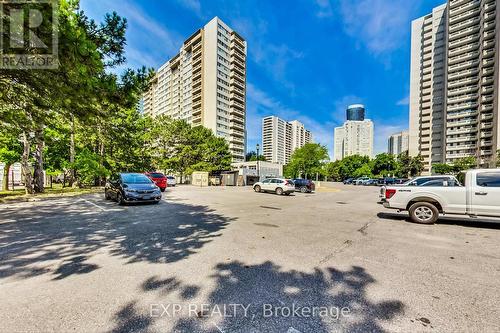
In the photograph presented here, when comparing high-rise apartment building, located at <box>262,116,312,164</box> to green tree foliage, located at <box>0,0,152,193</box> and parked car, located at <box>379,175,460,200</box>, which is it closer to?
parked car, located at <box>379,175,460,200</box>

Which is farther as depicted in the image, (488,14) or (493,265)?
(488,14)

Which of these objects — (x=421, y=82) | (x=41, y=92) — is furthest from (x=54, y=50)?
(x=421, y=82)

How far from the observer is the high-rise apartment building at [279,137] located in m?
149

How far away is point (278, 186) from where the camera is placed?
2112 cm

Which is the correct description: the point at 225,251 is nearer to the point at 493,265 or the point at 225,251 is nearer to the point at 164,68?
the point at 493,265

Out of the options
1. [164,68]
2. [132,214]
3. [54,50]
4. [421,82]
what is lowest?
[132,214]

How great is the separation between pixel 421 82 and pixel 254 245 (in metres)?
109

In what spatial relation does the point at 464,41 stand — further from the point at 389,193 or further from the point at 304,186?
the point at 389,193

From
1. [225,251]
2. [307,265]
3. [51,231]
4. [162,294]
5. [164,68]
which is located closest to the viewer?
[162,294]

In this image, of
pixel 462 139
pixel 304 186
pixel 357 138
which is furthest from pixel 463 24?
pixel 304 186

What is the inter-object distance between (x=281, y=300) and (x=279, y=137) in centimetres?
15194

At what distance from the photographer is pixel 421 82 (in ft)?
274

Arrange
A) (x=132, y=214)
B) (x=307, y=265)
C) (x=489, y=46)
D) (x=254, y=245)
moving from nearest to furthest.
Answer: (x=307, y=265) < (x=254, y=245) < (x=132, y=214) < (x=489, y=46)

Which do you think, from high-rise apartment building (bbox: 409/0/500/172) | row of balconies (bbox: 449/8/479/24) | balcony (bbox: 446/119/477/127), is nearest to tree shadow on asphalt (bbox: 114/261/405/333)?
high-rise apartment building (bbox: 409/0/500/172)
